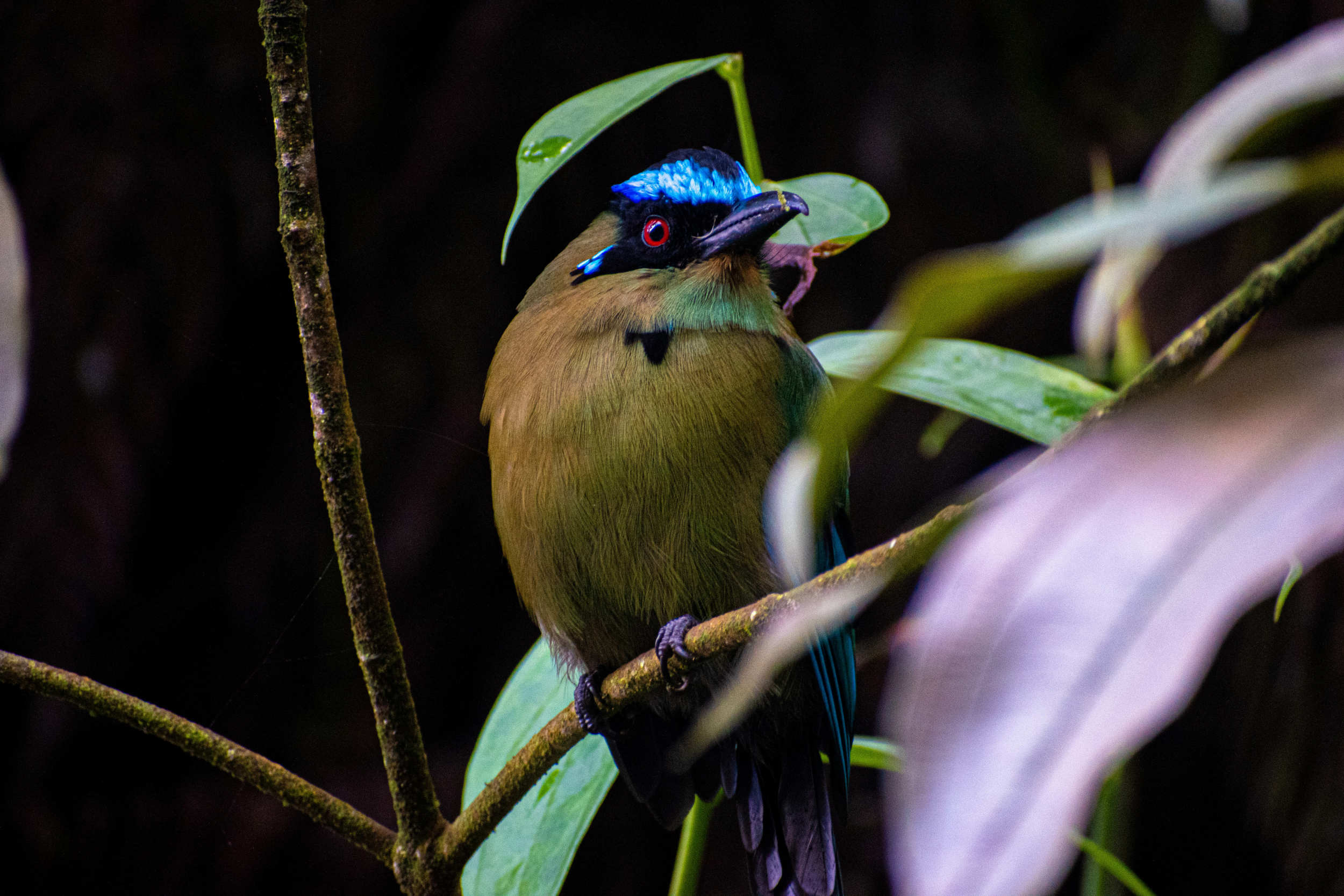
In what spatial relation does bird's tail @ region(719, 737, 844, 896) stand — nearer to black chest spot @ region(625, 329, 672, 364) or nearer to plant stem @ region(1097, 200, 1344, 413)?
black chest spot @ region(625, 329, 672, 364)

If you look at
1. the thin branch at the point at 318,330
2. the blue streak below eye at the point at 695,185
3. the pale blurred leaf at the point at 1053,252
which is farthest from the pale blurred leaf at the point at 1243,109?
the blue streak below eye at the point at 695,185

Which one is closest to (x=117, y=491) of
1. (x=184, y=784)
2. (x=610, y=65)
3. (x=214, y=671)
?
(x=214, y=671)

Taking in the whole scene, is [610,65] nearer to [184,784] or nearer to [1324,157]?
[184,784]

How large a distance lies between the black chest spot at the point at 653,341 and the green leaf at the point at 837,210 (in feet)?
0.75

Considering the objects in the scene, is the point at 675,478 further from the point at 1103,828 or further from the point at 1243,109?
the point at 1243,109

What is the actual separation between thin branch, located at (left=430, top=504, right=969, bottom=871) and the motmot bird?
6.1 inches

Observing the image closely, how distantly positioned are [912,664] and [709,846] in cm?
269

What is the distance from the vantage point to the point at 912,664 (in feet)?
1.07

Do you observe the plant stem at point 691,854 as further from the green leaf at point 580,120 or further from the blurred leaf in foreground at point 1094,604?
the blurred leaf in foreground at point 1094,604

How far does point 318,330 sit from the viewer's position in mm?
1060

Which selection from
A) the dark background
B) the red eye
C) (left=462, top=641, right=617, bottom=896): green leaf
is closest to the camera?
(left=462, top=641, right=617, bottom=896): green leaf

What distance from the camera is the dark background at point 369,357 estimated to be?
7.58 ft

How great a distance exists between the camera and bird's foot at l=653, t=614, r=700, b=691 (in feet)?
3.83

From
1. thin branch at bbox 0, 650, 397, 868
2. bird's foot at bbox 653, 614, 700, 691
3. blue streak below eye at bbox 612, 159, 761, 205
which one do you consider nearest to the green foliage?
blue streak below eye at bbox 612, 159, 761, 205
